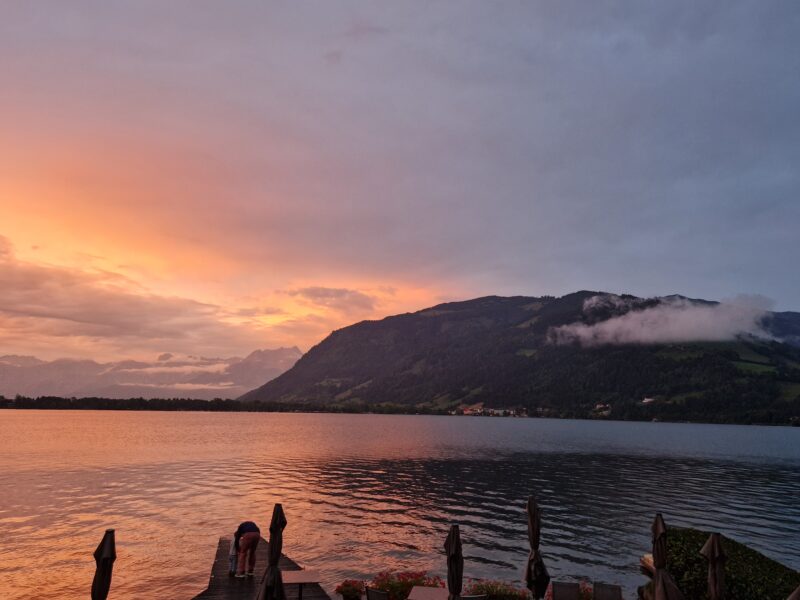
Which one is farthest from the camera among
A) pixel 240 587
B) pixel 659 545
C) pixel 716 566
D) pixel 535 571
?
pixel 240 587

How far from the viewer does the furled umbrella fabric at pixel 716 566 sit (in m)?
17.3

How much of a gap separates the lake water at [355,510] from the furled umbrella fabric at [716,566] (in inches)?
579

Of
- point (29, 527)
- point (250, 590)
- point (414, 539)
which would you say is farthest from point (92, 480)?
point (250, 590)

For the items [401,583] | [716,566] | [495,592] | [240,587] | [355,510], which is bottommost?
[355,510]

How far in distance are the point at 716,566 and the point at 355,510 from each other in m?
38.1

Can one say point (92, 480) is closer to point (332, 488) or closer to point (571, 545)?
point (332, 488)

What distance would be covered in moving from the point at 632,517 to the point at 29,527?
51.3m

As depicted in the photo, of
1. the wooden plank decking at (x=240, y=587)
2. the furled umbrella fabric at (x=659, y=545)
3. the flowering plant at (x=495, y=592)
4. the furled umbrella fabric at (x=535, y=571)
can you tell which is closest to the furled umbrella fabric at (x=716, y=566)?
the furled umbrella fabric at (x=659, y=545)

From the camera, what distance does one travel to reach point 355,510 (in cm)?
5088

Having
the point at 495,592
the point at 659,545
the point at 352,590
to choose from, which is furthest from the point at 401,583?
the point at 659,545

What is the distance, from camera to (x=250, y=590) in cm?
2536

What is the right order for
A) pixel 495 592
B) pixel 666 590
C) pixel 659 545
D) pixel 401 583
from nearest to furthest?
pixel 666 590 → pixel 659 545 → pixel 495 592 → pixel 401 583

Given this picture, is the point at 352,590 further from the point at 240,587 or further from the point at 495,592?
the point at 495,592

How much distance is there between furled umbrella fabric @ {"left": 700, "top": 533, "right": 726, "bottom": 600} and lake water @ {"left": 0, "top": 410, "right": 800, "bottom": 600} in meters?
14.7
